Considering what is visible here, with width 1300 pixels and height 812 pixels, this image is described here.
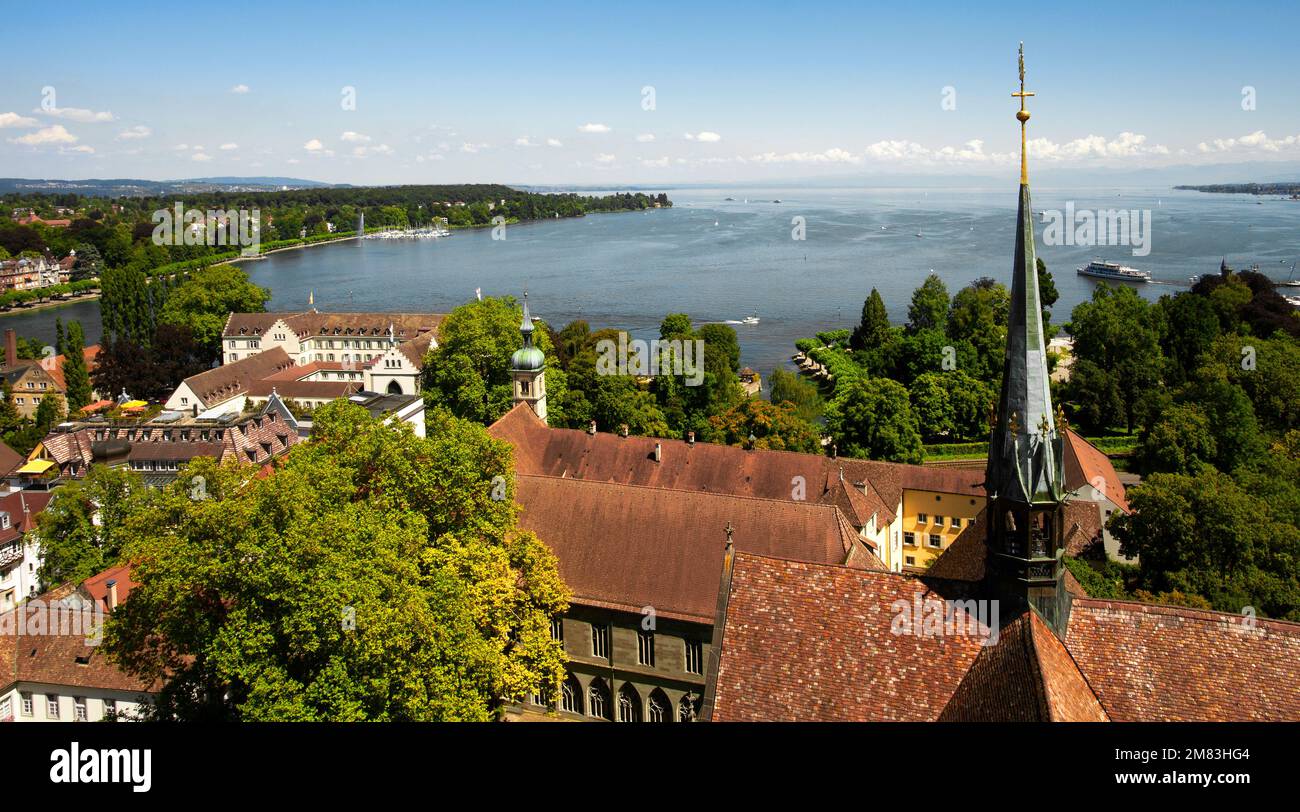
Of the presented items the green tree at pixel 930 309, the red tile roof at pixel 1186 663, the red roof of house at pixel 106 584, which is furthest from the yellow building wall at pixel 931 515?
the green tree at pixel 930 309

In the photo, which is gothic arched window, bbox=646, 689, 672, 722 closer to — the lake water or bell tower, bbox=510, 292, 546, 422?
bell tower, bbox=510, 292, 546, 422

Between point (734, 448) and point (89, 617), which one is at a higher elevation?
point (734, 448)

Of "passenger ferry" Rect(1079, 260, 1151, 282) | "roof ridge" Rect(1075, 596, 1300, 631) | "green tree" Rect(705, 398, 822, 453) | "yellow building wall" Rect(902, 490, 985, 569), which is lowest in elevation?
"yellow building wall" Rect(902, 490, 985, 569)

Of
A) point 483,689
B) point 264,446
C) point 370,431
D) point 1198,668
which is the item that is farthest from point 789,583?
point 264,446

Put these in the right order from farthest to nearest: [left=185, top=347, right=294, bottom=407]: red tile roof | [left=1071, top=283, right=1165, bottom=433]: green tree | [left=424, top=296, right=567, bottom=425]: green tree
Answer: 1. [left=185, top=347, right=294, bottom=407]: red tile roof
2. [left=1071, top=283, right=1165, bottom=433]: green tree
3. [left=424, top=296, right=567, bottom=425]: green tree

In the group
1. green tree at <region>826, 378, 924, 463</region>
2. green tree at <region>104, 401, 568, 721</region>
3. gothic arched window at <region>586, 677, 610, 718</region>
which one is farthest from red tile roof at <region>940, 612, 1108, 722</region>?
green tree at <region>826, 378, 924, 463</region>
